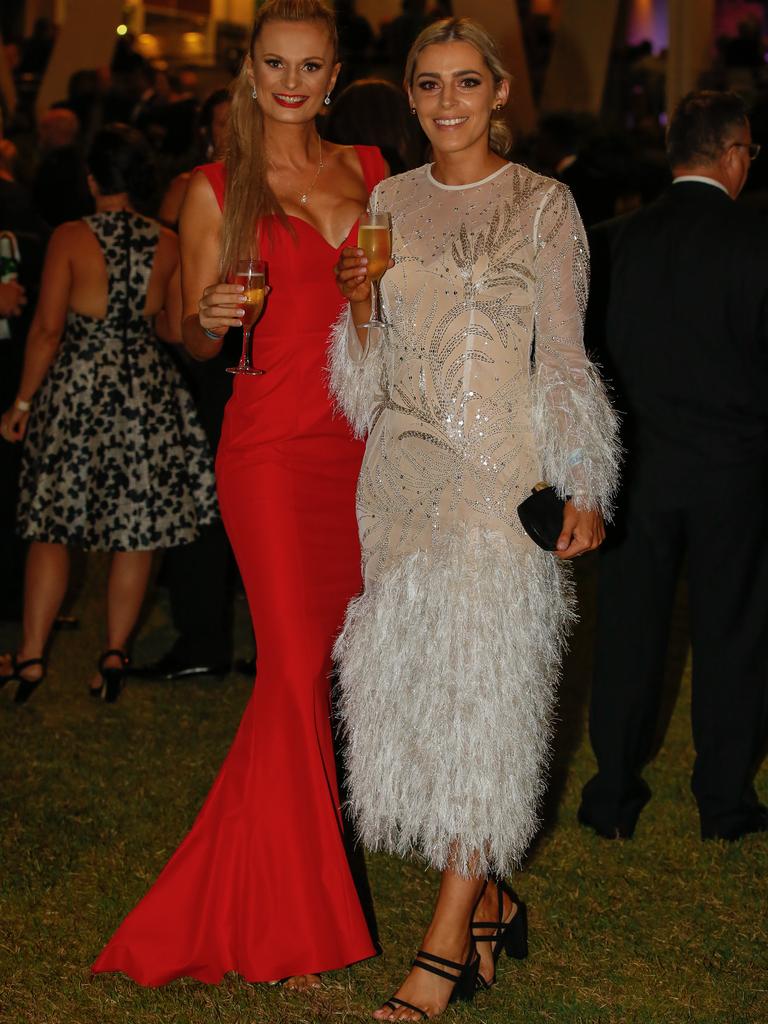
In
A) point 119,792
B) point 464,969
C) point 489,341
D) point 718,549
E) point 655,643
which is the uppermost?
point 489,341

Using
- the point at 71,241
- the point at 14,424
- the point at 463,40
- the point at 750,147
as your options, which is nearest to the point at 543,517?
the point at 463,40

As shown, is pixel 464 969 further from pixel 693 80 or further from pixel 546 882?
pixel 693 80

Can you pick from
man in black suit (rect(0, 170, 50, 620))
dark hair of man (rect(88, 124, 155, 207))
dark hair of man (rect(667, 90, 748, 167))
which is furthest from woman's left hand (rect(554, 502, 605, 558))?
man in black suit (rect(0, 170, 50, 620))

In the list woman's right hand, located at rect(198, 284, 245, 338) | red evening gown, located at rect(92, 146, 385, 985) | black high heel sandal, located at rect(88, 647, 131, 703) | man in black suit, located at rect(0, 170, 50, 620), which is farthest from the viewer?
man in black suit, located at rect(0, 170, 50, 620)

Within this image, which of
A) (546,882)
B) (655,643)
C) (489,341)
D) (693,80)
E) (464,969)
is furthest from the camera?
(693,80)

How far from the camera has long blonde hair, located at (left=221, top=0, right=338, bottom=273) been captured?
338 centimetres

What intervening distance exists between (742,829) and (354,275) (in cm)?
235

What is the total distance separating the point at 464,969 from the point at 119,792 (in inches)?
70.4

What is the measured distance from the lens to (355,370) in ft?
10.6

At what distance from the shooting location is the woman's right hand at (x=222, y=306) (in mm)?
3168

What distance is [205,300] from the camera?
10.6 ft

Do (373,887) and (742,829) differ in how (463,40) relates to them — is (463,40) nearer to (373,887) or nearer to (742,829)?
(373,887)

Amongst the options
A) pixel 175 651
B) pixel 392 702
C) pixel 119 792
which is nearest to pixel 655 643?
pixel 392 702

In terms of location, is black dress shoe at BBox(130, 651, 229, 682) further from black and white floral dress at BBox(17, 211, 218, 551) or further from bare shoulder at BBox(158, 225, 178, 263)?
bare shoulder at BBox(158, 225, 178, 263)
